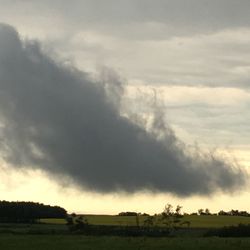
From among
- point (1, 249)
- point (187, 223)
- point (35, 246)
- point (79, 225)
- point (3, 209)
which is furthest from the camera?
point (3, 209)

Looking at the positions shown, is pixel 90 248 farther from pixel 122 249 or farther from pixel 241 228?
pixel 241 228

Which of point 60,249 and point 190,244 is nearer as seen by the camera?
point 60,249

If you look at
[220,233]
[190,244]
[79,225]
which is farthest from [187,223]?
[190,244]

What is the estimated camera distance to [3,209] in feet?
648

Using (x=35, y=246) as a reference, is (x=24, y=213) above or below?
above

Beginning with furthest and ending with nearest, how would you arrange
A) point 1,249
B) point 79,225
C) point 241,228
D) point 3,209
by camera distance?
point 3,209 < point 79,225 < point 241,228 < point 1,249

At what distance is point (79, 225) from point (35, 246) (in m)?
69.4

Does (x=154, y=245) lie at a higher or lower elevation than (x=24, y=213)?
lower

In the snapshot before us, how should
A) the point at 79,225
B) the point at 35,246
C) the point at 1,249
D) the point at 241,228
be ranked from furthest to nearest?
the point at 79,225 < the point at 241,228 < the point at 35,246 < the point at 1,249

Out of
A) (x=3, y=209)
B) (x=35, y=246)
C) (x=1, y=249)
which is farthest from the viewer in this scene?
(x=3, y=209)

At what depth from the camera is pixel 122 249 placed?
67.6 meters

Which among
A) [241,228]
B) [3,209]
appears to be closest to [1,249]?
[241,228]

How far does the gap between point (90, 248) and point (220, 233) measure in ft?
171

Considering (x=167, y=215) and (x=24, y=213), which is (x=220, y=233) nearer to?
(x=167, y=215)
